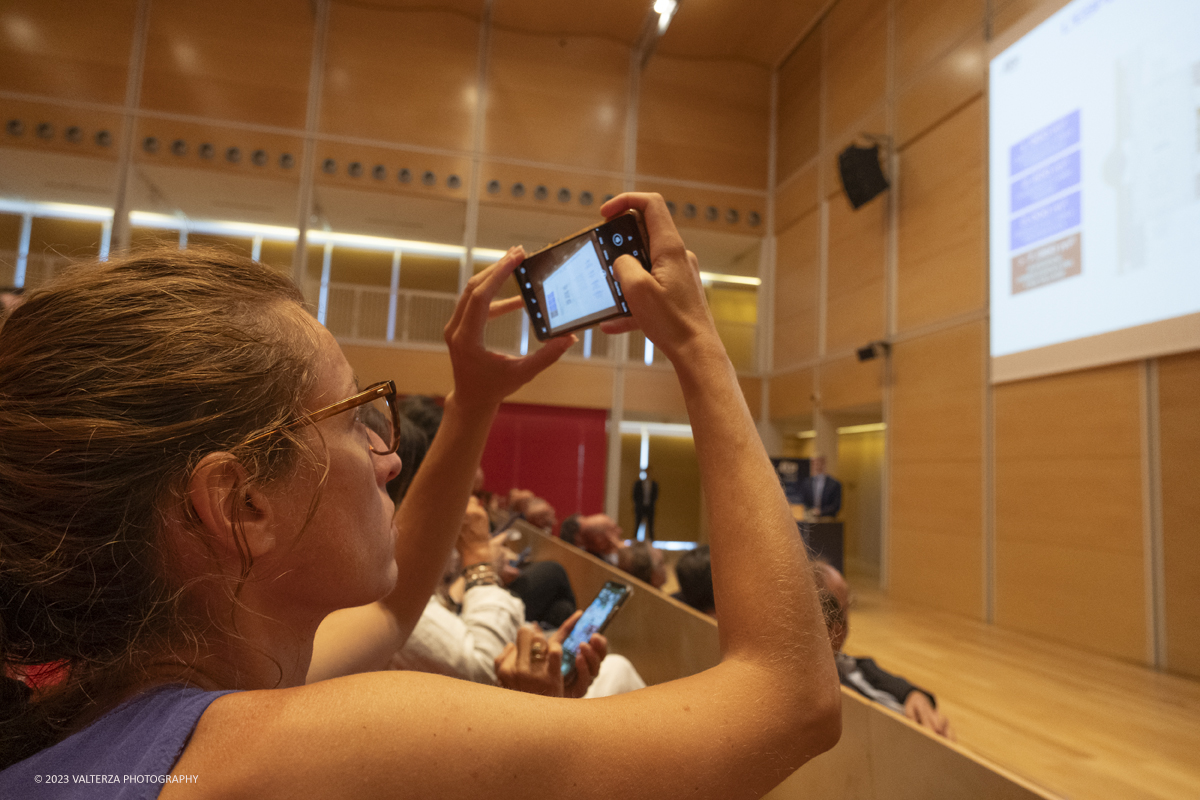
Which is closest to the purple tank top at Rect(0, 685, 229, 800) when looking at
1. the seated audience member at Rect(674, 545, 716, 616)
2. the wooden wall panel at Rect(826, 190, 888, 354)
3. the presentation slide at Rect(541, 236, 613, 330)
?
the presentation slide at Rect(541, 236, 613, 330)

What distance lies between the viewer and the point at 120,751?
45cm

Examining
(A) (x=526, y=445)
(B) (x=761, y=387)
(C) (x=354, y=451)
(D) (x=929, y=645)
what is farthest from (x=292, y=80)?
(C) (x=354, y=451)

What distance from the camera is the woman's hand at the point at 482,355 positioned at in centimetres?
95

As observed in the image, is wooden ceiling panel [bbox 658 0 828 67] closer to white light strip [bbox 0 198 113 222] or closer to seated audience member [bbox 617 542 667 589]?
seated audience member [bbox 617 542 667 589]

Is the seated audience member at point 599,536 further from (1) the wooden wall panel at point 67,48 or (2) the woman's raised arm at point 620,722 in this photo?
(1) the wooden wall panel at point 67,48

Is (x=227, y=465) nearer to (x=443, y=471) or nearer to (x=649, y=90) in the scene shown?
(x=443, y=471)

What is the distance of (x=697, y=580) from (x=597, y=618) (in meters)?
0.93

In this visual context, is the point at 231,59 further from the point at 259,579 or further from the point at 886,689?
Result: the point at 259,579

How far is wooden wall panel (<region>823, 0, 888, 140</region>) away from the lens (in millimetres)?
7949

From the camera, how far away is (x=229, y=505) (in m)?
0.55

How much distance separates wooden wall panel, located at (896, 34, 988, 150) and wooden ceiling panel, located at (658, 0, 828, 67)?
2617mm

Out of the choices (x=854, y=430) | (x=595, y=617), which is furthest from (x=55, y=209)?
(x=595, y=617)

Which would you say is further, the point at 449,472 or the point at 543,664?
the point at 543,664

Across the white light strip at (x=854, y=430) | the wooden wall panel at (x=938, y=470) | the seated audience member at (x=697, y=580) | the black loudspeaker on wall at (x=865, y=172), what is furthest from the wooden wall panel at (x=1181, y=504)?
the white light strip at (x=854, y=430)
